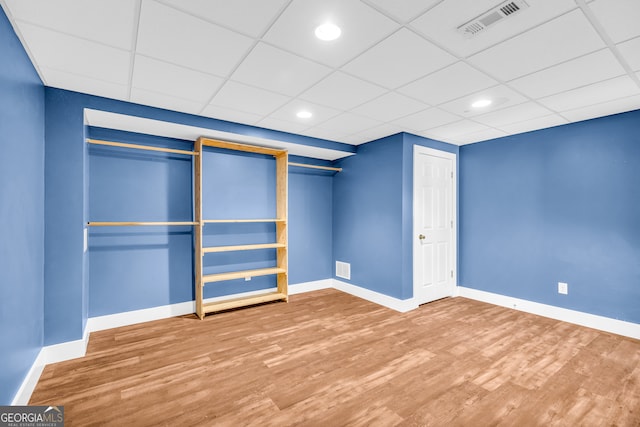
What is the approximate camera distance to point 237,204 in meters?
4.22

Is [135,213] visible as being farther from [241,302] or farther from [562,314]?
[562,314]

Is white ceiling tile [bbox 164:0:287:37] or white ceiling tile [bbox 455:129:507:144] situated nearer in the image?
white ceiling tile [bbox 164:0:287:37]

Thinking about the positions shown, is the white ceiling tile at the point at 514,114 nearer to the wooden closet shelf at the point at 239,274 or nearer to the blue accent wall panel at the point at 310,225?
the blue accent wall panel at the point at 310,225

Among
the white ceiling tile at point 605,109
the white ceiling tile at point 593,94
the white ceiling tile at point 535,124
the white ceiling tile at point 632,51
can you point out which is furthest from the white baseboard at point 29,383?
the white ceiling tile at point 605,109

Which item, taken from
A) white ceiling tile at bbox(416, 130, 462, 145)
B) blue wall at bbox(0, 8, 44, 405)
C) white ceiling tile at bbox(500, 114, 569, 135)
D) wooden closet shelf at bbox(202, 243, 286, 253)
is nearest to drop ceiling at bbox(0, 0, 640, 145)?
white ceiling tile at bbox(500, 114, 569, 135)

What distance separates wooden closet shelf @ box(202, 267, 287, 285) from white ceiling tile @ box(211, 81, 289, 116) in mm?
2125

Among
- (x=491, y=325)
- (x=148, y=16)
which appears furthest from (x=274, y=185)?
(x=491, y=325)

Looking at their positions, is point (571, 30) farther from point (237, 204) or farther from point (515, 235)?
point (237, 204)

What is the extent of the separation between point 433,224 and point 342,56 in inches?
121

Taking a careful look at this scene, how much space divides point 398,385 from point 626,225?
3082 millimetres

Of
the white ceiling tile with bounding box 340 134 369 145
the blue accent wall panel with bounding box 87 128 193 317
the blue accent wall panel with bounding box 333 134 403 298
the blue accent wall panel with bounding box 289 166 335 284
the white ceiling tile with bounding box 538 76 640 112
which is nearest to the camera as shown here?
the white ceiling tile with bounding box 538 76 640 112

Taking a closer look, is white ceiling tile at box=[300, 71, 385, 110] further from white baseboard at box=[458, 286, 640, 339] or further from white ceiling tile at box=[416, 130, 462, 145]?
white baseboard at box=[458, 286, 640, 339]

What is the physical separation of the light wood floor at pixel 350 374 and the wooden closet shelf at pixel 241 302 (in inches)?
9.7

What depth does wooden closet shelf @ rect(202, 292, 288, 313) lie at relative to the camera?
3740mm
